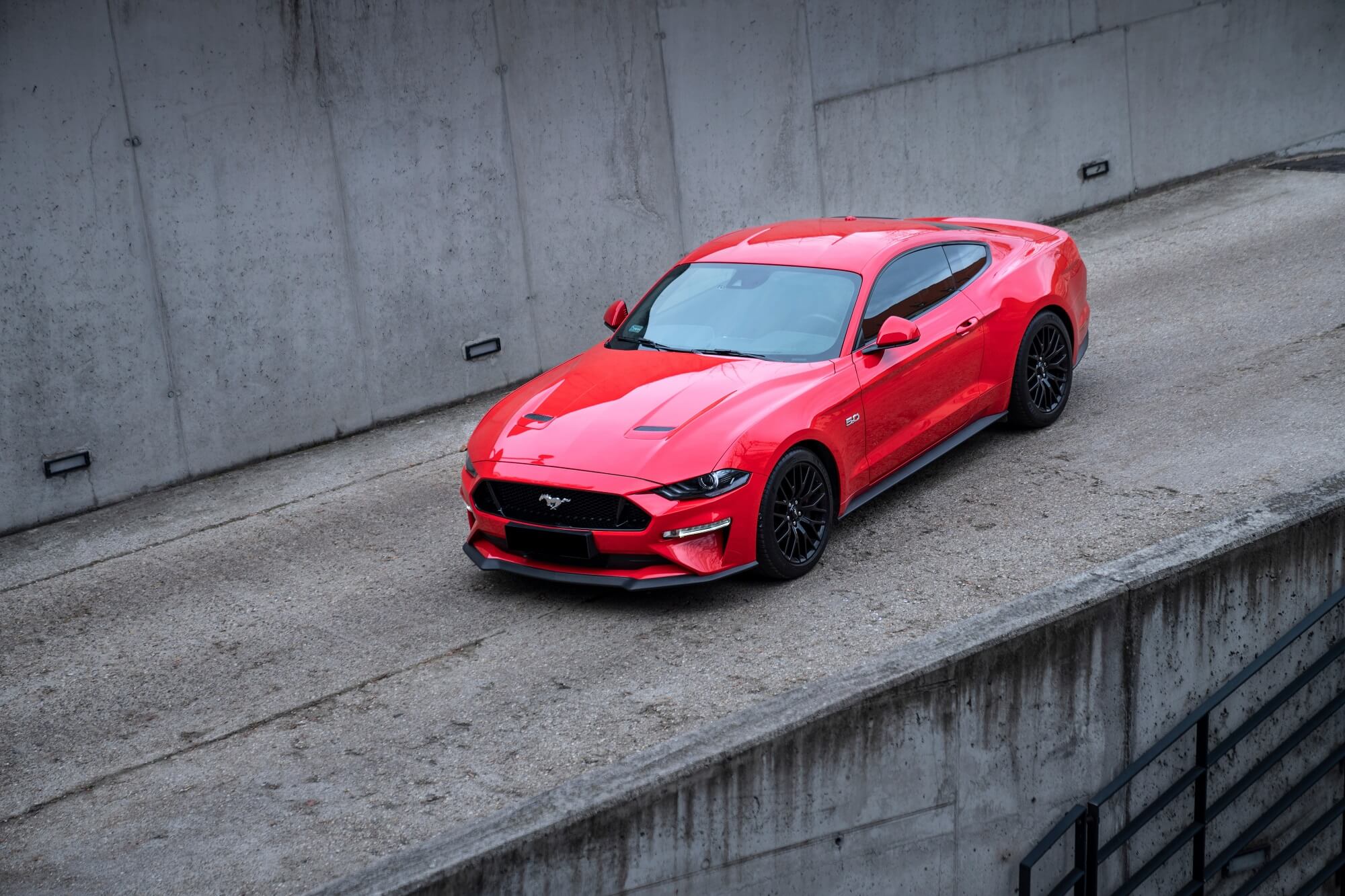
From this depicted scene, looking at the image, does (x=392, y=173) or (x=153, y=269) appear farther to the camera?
(x=392, y=173)

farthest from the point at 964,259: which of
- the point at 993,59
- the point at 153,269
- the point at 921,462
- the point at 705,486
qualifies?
the point at 993,59

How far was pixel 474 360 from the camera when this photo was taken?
11078mm

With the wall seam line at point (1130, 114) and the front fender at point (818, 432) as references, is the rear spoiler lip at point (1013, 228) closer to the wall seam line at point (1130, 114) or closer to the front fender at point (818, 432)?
the front fender at point (818, 432)

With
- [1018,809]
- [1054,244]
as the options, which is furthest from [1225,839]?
[1054,244]

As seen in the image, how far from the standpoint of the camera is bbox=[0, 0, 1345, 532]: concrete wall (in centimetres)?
910

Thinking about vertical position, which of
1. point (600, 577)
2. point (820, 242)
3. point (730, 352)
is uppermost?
point (820, 242)

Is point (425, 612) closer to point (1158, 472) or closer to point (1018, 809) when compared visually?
point (1018, 809)

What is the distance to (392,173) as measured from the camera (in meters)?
10.4

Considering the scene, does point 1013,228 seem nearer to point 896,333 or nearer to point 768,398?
point 896,333

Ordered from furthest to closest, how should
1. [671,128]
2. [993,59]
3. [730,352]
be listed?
[993,59], [671,128], [730,352]

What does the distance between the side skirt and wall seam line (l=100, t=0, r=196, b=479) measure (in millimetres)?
4793

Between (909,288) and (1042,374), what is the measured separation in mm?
1393

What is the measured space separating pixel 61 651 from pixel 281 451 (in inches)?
126

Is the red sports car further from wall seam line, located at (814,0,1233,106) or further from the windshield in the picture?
wall seam line, located at (814,0,1233,106)
